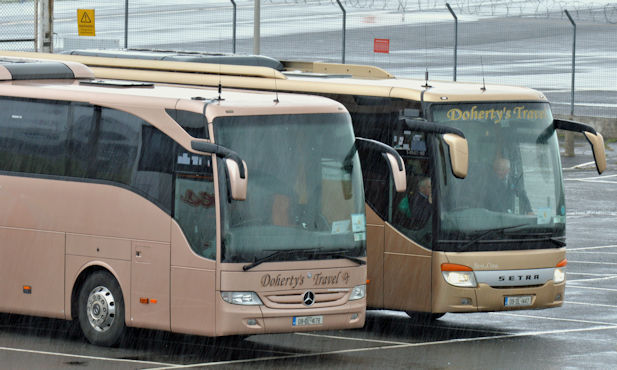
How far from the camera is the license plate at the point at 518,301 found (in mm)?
16203

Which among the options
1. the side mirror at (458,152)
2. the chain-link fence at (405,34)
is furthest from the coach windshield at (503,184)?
the chain-link fence at (405,34)

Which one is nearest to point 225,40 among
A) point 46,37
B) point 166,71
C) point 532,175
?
point 46,37

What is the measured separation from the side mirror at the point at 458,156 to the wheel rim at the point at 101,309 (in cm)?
378

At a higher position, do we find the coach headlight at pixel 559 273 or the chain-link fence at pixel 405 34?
the chain-link fence at pixel 405 34

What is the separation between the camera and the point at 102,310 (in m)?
15.1

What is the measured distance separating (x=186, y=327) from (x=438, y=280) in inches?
122

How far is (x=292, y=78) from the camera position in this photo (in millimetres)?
17891

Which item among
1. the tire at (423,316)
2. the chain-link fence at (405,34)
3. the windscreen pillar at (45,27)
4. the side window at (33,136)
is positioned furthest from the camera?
the chain-link fence at (405,34)

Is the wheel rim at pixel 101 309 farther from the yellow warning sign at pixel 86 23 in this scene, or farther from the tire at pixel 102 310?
the yellow warning sign at pixel 86 23

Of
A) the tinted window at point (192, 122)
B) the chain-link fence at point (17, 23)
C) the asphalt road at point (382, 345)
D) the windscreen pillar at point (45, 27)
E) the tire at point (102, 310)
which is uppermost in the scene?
the chain-link fence at point (17, 23)

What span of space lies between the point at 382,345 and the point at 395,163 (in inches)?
82.8

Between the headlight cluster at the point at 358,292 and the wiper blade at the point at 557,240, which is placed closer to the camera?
the headlight cluster at the point at 358,292

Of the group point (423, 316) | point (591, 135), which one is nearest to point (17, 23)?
point (423, 316)

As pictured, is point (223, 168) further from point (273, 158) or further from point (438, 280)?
point (438, 280)
